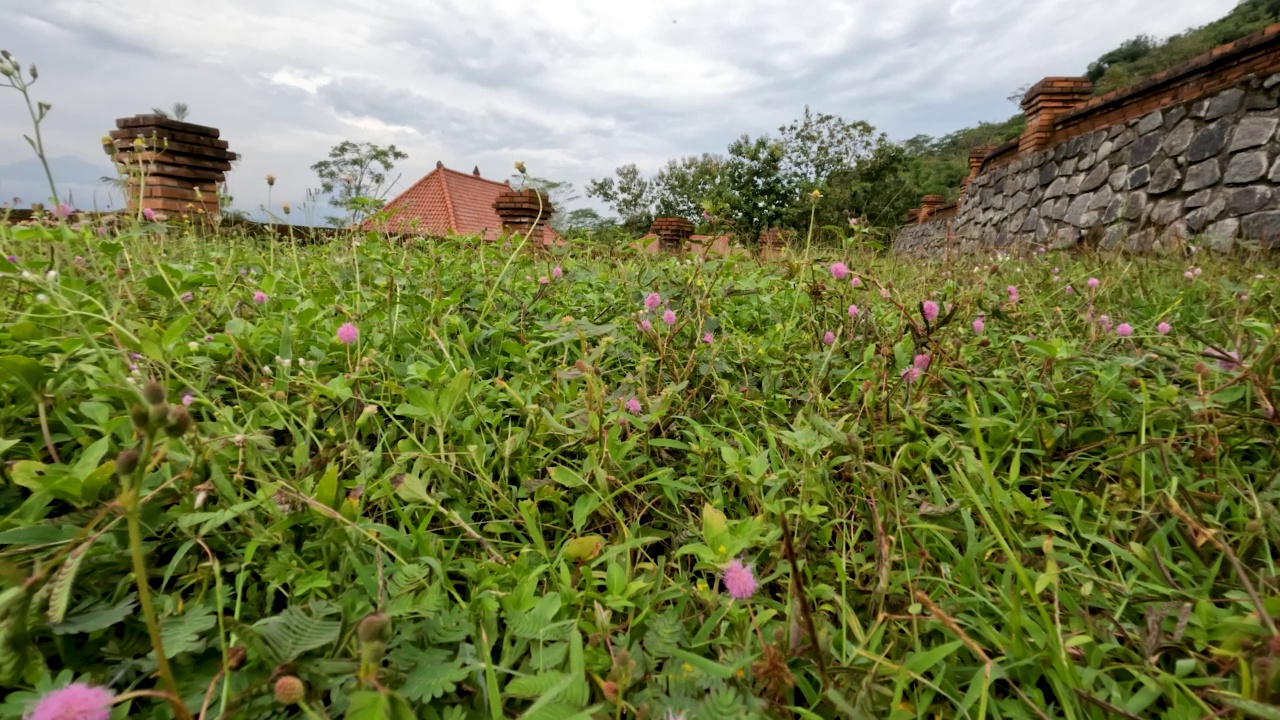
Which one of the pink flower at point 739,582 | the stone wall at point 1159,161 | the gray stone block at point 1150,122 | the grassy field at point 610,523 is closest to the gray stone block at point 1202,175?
the stone wall at point 1159,161

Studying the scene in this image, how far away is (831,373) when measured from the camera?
1328 mm

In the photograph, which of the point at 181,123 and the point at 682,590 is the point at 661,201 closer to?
the point at 181,123

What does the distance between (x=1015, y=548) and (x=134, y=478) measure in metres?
1.06

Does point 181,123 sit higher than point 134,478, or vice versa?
point 181,123

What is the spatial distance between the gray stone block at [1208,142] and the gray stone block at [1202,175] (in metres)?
0.06

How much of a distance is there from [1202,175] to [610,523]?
20.9 feet

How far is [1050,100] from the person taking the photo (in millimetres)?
6984

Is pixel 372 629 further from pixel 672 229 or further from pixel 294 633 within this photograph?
pixel 672 229

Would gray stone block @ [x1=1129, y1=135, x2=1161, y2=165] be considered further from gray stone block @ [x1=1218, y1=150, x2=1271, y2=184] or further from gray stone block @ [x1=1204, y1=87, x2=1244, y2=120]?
gray stone block @ [x1=1218, y1=150, x2=1271, y2=184]

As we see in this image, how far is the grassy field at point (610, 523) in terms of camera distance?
0.60m

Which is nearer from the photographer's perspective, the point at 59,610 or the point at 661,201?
the point at 59,610

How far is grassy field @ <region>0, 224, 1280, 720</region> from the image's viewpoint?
60cm

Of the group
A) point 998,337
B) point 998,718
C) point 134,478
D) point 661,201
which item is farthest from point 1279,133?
point 661,201

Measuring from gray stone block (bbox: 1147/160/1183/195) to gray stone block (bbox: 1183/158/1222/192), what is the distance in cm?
10
